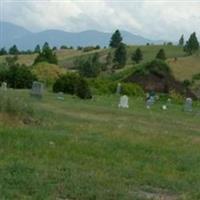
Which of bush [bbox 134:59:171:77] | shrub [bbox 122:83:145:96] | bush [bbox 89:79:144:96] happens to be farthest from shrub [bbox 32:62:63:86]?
bush [bbox 134:59:171:77]

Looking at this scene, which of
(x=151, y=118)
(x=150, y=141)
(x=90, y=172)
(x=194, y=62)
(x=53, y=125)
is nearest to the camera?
(x=90, y=172)

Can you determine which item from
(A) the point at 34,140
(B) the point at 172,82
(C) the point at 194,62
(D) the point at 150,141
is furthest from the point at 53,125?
(C) the point at 194,62

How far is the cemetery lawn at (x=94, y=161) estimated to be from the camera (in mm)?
9242

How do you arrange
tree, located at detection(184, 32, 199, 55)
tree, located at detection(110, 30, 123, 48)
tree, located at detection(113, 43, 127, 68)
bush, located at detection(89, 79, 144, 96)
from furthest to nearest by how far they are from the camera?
tree, located at detection(110, 30, 123, 48) < tree, located at detection(184, 32, 199, 55) < tree, located at detection(113, 43, 127, 68) < bush, located at detection(89, 79, 144, 96)

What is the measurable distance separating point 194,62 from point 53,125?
2999 inches

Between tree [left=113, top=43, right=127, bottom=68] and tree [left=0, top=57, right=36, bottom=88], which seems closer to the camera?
tree [left=0, top=57, right=36, bottom=88]

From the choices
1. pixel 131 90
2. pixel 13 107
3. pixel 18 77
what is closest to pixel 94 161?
pixel 13 107

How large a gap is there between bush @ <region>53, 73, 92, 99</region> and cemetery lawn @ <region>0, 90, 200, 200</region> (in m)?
16.7

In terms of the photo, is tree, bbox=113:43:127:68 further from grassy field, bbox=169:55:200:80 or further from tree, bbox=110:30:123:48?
tree, bbox=110:30:123:48

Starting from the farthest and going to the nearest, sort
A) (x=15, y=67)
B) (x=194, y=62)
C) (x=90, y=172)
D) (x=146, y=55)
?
(x=146, y=55)
(x=194, y=62)
(x=15, y=67)
(x=90, y=172)

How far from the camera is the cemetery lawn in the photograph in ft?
30.3

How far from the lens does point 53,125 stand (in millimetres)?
17625

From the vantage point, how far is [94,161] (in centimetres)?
1205

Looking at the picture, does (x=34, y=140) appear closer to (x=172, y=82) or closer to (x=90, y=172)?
(x=90, y=172)
